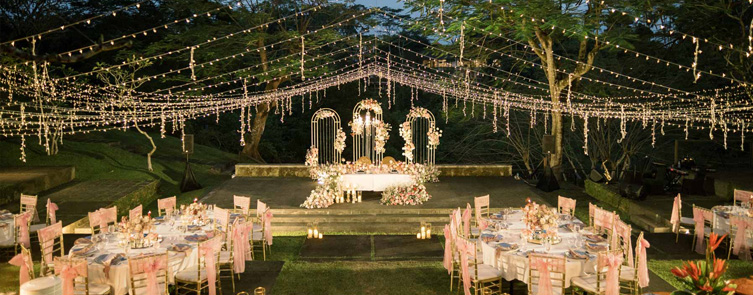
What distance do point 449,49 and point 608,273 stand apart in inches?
423

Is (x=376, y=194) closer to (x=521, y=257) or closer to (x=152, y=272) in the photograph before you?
(x=521, y=257)

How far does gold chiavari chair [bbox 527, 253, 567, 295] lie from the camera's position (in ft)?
19.0

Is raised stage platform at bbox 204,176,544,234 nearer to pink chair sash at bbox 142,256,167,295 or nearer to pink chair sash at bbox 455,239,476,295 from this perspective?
pink chair sash at bbox 455,239,476,295

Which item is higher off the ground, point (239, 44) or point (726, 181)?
point (239, 44)

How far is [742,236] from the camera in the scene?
811 centimetres

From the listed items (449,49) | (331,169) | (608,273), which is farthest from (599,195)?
(608,273)

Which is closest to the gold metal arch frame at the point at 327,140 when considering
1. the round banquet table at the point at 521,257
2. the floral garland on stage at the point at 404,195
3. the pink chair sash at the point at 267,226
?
the floral garland on stage at the point at 404,195

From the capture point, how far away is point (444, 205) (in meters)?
11.2

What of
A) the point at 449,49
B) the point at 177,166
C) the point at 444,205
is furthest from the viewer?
the point at 177,166

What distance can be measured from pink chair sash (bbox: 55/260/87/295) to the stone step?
4.99 metres

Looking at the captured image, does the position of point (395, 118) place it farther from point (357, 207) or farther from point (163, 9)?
point (357, 207)

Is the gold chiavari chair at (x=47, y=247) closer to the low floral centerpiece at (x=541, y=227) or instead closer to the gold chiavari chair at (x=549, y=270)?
the gold chiavari chair at (x=549, y=270)

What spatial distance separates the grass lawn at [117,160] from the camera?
15672mm

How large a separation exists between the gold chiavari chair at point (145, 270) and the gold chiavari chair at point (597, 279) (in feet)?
15.9
